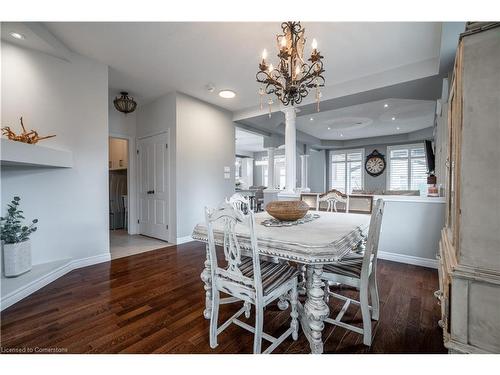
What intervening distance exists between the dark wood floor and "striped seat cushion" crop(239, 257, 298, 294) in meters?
0.42

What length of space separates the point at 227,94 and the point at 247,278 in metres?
3.37

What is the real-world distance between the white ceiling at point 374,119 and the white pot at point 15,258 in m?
5.46

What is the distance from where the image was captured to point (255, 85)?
3670mm

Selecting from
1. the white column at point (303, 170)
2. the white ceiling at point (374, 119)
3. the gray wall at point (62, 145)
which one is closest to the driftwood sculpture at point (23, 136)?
the gray wall at point (62, 145)

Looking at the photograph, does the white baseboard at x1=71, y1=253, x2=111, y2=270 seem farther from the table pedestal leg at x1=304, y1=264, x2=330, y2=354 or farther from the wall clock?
the wall clock

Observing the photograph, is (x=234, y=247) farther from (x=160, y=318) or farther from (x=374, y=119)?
(x=374, y=119)

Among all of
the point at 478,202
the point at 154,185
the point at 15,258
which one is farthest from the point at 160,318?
the point at 154,185

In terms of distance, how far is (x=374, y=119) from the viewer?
6.11m

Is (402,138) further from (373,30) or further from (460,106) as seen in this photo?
(460,106)

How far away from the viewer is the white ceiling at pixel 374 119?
16.6 ft

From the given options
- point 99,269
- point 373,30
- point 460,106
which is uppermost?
point 373,30
